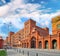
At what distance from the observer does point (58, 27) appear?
79938mm

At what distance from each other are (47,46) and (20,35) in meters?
70.6

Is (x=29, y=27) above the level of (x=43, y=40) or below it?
above

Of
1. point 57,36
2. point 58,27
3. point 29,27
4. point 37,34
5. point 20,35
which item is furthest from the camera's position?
point 20,35

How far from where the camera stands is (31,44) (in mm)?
90812

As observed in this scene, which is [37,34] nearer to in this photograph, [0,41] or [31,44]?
[31,44]

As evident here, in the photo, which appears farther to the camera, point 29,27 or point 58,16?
point 29,27

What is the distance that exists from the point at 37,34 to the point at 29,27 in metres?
30.6

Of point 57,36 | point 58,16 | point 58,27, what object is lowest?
point 57,36

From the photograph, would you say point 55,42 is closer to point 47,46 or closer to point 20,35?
point 47,46

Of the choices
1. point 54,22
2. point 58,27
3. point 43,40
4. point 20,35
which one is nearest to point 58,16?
point 54,22

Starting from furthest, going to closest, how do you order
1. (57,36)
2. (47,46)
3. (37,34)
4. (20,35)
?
(20,35) → (37,34) → (47,46) → (57,36)

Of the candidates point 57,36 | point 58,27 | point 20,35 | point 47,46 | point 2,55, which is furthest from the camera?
point 20,35

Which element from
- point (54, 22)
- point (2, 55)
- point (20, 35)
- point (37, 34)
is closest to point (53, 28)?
point (54, 22)

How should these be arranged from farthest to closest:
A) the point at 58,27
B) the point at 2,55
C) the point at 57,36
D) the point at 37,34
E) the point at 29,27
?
the point at 29,27 → the point at 37,34 → the point at 58,27 → the point at 57,36 → the point at 2,55
